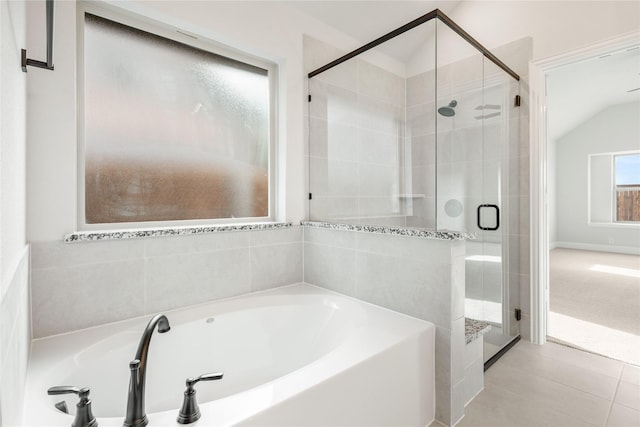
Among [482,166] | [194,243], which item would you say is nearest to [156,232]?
[194,243]

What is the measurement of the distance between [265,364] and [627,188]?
24.6 feet

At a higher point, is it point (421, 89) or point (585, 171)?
point (421, 89)

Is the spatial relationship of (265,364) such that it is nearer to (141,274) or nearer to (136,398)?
(141,274)

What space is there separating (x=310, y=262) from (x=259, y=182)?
2.24 feet

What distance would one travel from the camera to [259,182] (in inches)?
88.7

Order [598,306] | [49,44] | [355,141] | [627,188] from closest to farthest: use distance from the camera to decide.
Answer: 1. [49,44]
2. [355,141]
3. [598,306]
4. [627,188]

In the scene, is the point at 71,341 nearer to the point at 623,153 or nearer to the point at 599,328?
the point at 599,328

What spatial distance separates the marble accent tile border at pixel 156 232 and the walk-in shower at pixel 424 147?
53 centimetres

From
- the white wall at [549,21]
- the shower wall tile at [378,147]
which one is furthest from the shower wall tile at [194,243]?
the white wall at [549,21]

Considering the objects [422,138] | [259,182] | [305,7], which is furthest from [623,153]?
[259,182]

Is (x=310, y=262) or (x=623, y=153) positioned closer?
(x=310, y=262)

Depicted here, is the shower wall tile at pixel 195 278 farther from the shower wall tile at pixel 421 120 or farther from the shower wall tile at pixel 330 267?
the shower wall tile at pixel 421 120

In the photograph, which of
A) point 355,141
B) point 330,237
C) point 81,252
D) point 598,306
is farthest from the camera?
point 598,306

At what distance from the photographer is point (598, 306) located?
306 cm
